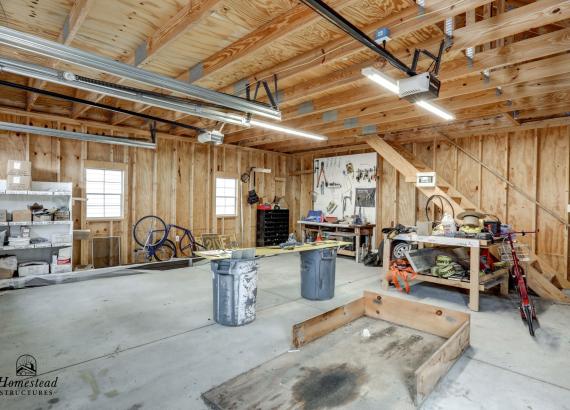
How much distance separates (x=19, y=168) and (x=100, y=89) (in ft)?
9.60

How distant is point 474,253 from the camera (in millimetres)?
4285

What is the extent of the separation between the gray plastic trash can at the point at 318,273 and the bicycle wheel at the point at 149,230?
3906 millimetres

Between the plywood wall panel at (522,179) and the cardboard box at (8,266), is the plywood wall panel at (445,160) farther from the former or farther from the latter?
the cardboard box at (8,266)

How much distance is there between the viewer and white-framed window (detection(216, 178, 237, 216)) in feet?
27.7

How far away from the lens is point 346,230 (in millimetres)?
8219

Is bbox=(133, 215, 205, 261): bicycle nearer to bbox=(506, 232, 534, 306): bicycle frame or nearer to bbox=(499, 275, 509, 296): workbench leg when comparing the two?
bbox=(506, 232, 534, 306): bicycle frame

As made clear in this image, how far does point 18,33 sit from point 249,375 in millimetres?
3136

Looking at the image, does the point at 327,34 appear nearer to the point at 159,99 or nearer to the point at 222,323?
the point at 159,99

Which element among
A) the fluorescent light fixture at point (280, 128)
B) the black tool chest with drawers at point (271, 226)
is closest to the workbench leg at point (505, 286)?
the fluorescent light fixture at point (280, 128)

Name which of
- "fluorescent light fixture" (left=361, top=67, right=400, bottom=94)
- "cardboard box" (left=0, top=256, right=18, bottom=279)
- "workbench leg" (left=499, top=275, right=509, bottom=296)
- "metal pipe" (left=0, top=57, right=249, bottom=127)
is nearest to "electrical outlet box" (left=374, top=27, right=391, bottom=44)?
"fluorescent light fixture" (left=361, top=67, right=400, bottom=94)

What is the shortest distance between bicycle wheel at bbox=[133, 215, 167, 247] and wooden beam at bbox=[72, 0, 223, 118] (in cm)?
404

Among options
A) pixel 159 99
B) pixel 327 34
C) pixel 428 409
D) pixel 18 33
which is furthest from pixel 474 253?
pixel 18 33

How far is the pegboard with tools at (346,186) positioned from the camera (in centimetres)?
817

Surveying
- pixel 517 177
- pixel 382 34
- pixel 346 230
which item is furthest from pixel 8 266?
→ pixel 517 177
